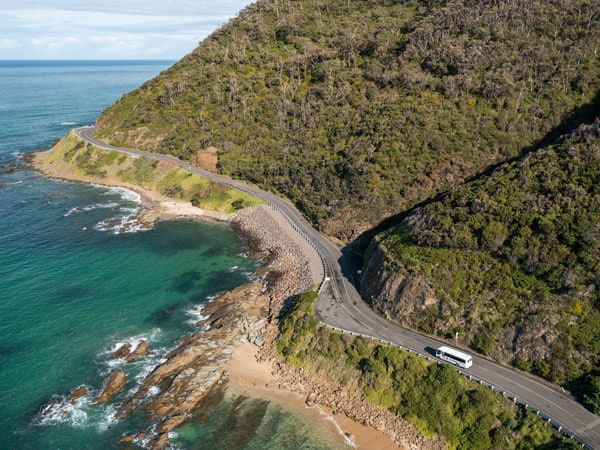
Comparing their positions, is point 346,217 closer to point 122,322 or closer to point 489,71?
point 122,322

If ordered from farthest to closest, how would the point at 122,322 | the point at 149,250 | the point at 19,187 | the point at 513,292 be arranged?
the point at 19,187 < the point at 149,250 < the point at 122,322 < the point at 513,292

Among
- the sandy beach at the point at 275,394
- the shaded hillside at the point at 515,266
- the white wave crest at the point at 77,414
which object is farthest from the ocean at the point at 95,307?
the shaded hillside at the point at 515,266

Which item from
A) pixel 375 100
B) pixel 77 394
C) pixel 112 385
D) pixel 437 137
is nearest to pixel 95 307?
pixel 77 394

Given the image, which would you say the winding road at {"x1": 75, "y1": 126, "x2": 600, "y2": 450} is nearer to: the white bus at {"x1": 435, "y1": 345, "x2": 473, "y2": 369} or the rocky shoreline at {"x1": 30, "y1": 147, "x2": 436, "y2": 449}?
the white bus at {"x1": 435, "y1": 345, "x2": 473, "y2": 369}

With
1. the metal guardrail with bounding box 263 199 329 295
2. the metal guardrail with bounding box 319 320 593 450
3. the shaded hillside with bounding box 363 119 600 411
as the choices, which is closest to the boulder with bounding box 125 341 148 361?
the metal guardrail with bounding box 263 199 329 295

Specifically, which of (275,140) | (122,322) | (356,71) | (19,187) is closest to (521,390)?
(122,322)

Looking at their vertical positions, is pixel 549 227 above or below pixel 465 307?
above

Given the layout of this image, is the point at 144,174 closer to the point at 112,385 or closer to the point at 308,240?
the point at 308,240

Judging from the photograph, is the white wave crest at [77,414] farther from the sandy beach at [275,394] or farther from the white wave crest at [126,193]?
the white wave crest at [126,193]
